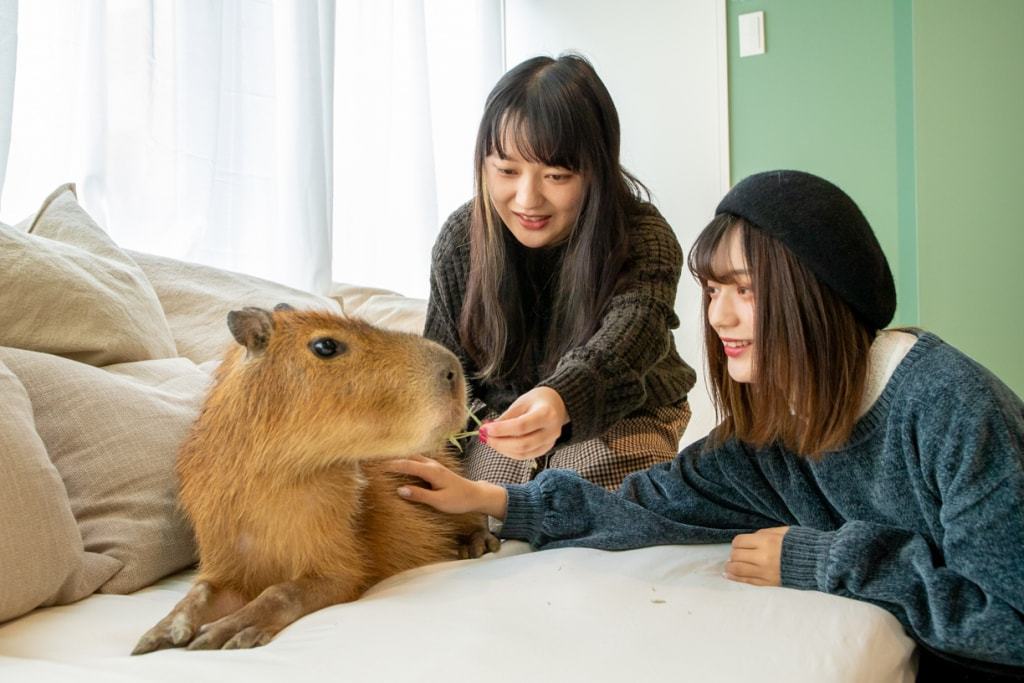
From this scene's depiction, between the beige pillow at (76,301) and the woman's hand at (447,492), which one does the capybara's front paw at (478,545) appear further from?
the beige pillow at (76,301)

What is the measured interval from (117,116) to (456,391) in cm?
160

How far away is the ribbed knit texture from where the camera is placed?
1.74m

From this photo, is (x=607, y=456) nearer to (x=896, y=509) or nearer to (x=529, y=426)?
(x=529, y=426)

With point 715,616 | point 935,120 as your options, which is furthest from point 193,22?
point 935,120

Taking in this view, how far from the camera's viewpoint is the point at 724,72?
4.09 meters

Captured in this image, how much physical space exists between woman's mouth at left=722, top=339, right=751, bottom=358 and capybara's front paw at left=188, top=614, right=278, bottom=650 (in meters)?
0.76

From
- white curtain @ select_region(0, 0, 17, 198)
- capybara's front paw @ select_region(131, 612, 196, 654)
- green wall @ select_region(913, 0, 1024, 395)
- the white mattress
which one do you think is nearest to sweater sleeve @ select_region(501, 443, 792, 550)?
the white mattress

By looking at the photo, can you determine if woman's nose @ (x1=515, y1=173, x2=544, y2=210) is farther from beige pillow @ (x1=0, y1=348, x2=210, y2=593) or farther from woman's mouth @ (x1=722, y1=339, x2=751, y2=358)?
beige pillow @ (x1=0, y1=348, x2=210, y2=593)

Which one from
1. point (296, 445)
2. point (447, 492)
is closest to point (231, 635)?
point (296, 445)

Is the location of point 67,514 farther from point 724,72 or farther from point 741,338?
point 724,72

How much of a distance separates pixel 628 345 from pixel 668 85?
8.89 feet

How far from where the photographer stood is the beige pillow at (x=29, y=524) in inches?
47.9

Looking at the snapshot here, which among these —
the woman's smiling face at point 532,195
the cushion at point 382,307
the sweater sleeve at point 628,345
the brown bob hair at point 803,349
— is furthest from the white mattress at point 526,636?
the cushion at point 382,307

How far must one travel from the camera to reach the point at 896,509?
1.39 metres
